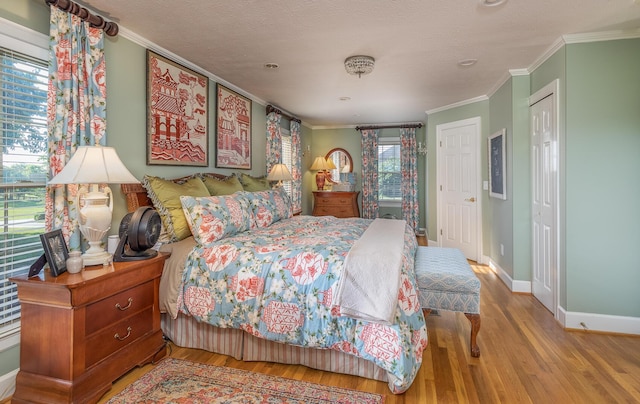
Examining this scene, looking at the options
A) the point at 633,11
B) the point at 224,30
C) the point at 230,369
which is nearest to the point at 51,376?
the point at 230,369

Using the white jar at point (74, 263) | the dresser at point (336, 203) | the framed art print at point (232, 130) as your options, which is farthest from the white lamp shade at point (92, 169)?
the dresser at point (336, 203)

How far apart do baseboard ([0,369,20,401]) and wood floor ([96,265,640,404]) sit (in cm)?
55

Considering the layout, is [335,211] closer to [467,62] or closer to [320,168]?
[320,168]

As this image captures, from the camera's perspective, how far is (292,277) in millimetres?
2035

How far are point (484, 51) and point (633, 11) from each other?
3.26ft

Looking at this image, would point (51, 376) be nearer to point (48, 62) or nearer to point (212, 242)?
point (212, 242)

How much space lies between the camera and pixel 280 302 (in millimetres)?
2031

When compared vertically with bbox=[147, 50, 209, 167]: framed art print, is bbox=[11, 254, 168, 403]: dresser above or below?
below

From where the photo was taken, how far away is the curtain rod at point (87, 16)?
2.01 meters

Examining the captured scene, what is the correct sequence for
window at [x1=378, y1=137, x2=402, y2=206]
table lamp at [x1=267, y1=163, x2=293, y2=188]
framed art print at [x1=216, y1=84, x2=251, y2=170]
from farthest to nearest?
window at [x1=378, y1=137, x2=402, y2=206] < table lamp at [x1=267, y1=163, x2=293, y2=188] < framed art print at [x1=216, y1=84, x2=251, y2=170]

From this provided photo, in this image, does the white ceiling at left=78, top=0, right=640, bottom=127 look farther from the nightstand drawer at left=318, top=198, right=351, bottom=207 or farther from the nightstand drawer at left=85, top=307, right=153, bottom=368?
the nightstand drawer at left=318, top=198, right=351, bottom=207

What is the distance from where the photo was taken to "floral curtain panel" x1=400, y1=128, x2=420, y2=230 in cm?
664

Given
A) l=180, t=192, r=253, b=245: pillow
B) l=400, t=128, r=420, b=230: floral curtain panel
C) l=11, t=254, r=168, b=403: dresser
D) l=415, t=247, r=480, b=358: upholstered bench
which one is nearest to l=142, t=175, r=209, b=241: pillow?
l=180, t=192, r=253, b=245: pillow

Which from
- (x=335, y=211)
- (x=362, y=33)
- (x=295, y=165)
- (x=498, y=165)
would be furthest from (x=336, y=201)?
(x=362, y=33)
